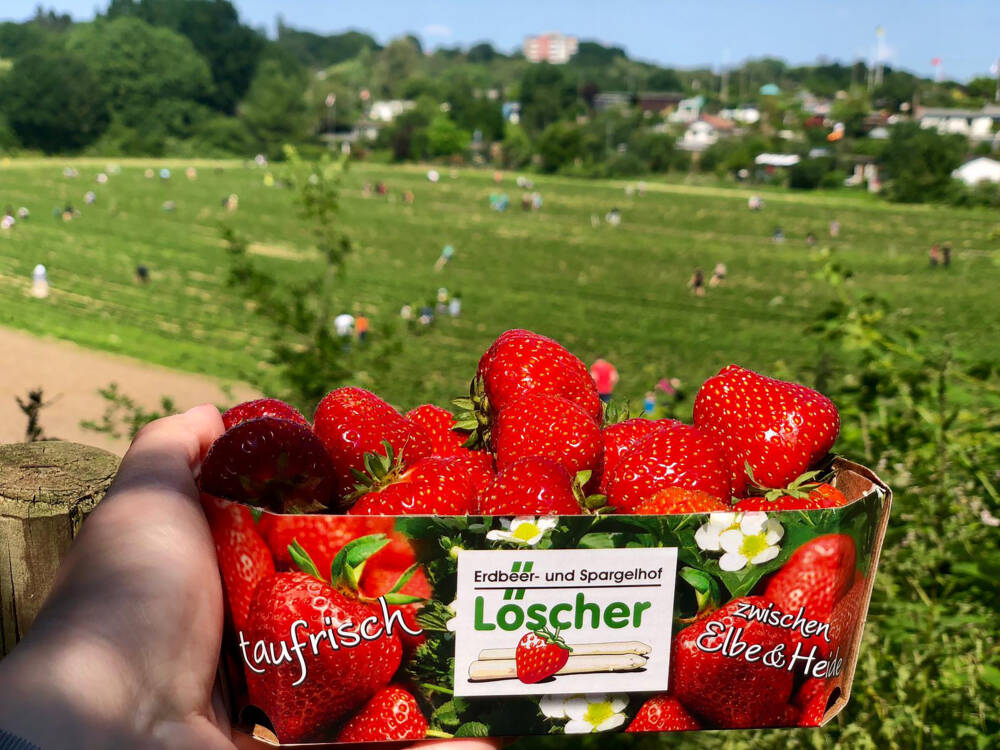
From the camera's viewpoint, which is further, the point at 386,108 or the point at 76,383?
the point at 386,108

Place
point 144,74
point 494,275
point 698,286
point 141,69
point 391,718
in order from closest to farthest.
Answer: point 391,718
point 698,286
point 494,275
point 144,74
point 141,69

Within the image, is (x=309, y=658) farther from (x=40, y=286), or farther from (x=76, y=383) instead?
(x=40, y=286)

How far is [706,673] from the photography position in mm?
1925

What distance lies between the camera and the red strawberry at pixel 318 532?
5.84 feet

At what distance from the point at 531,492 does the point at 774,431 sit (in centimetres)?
57

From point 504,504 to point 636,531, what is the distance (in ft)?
0.77

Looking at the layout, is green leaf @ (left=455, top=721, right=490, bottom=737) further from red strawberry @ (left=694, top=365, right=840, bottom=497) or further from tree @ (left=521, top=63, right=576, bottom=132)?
tree @ (left=521, top=63, right=576, bottom=132)

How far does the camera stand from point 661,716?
1.96 meters

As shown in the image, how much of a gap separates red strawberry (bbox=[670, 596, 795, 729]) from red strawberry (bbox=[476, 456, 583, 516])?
307 millimetres

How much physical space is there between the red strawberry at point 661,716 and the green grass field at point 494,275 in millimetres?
2026

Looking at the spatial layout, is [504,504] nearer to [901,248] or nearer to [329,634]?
[329,634]

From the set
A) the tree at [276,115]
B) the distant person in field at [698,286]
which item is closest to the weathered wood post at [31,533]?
the distant person in field at [698,286]

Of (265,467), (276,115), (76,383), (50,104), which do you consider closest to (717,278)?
(76,383)

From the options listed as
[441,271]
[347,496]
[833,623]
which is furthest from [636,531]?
[441,271]
